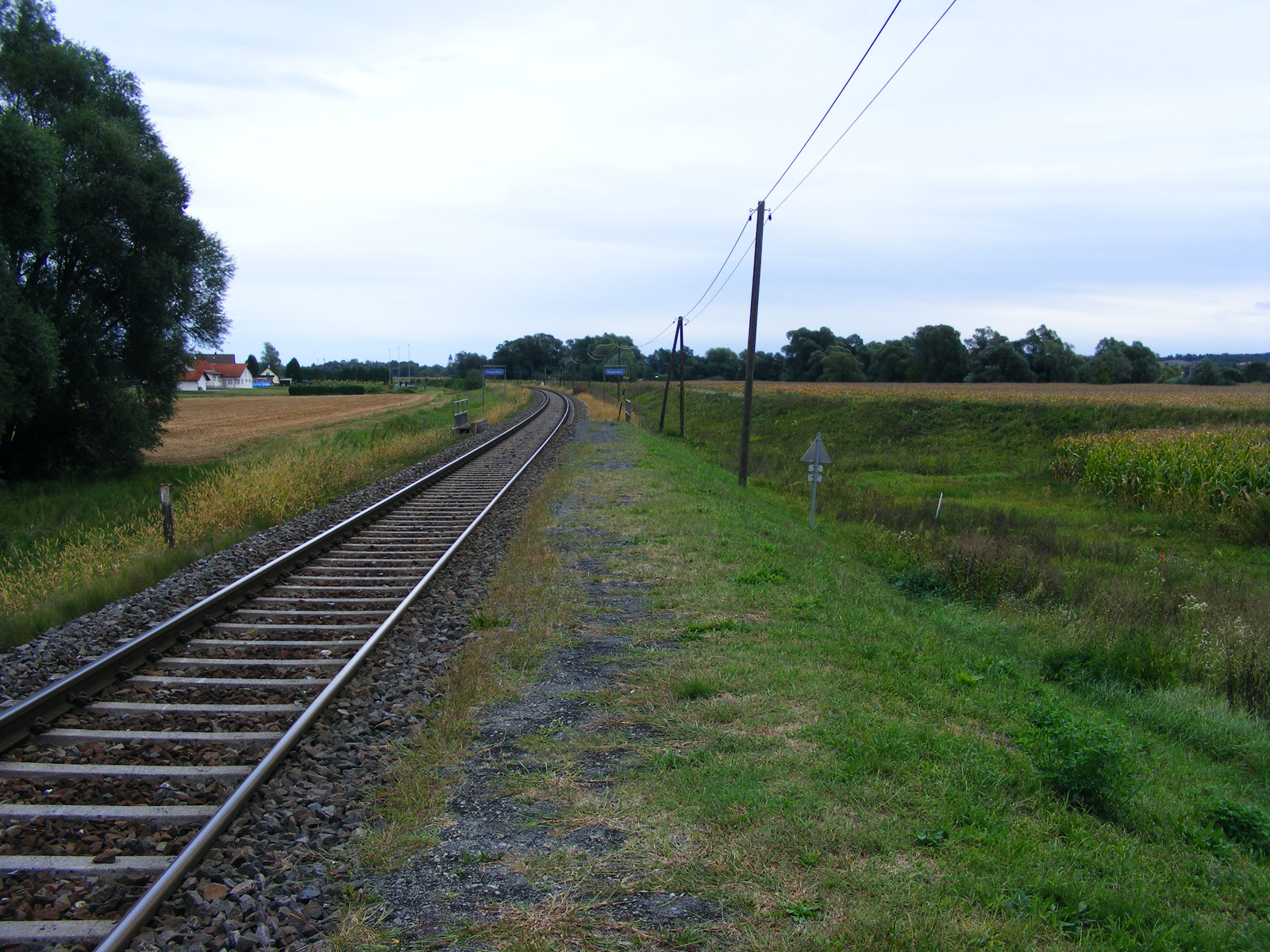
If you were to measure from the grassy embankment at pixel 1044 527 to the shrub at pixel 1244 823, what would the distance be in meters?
3.91

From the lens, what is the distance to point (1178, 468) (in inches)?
896

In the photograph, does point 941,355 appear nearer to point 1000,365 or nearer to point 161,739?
point 1000,365

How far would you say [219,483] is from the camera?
14750mm

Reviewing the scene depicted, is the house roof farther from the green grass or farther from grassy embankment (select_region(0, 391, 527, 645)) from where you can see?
the green grass

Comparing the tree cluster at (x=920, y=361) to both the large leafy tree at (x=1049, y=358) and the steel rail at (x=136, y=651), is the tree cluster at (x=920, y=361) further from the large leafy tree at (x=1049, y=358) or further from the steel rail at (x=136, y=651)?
the steel rail at (x=136, y=651)

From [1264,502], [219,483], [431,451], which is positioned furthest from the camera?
[431,451]

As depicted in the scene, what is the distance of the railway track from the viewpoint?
11.4 feet

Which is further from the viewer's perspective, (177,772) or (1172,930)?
(177,772)

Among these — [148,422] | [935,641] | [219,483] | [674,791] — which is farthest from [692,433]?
[674,791]

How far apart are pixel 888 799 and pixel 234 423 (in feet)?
161

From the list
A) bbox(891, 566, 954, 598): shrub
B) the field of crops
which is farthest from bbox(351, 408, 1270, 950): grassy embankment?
the field of crops

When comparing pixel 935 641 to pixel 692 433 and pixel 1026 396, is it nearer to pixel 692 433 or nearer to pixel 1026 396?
pixel 692 433

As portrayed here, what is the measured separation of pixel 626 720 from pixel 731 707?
75cm

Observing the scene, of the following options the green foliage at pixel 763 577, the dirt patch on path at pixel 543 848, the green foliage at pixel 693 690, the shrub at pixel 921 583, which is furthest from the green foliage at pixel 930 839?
the shrub at pixel 921 583
